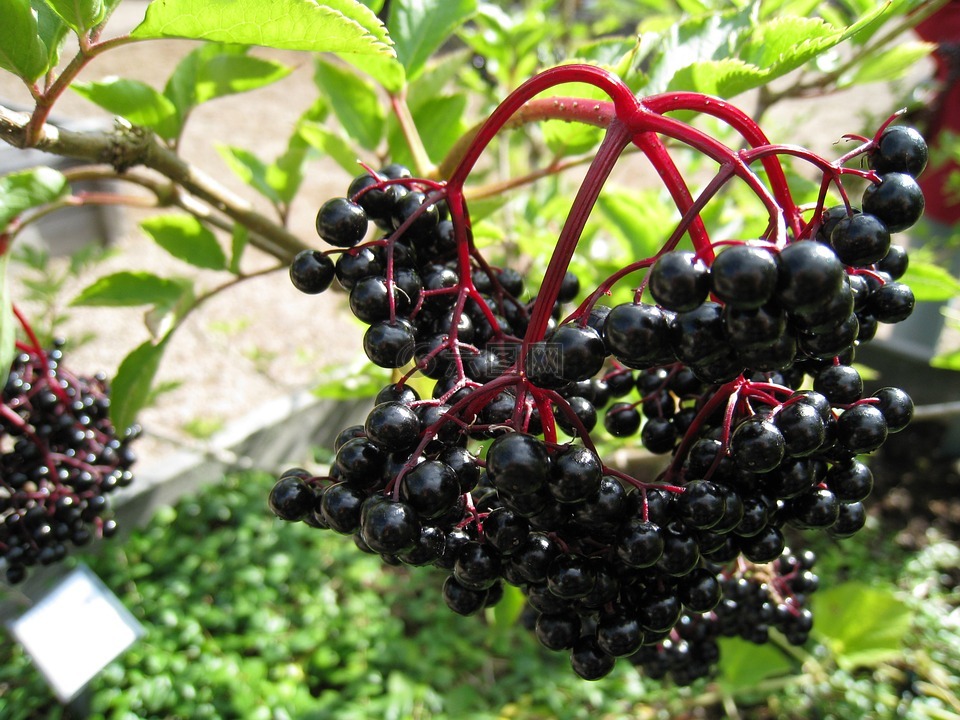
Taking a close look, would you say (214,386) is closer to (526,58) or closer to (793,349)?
(526,58)

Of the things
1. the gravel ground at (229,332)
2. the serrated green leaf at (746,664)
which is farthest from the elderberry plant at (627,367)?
the gravel ground at (229,332)

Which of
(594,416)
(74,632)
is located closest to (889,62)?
(594,416)

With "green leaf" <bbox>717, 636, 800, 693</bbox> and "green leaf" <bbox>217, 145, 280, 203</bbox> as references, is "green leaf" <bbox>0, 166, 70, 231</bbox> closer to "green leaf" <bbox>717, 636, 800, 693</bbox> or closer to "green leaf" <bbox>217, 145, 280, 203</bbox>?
"green leaf" <bbox>217, 145, 280, 203</bbox>

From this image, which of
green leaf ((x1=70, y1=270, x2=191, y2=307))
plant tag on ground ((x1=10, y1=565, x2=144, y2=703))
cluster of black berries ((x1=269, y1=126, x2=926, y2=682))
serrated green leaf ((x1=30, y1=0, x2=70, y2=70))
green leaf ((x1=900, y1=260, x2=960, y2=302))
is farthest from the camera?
plant tag on ground ((x1=10, y1=565, x2=144, y2=703))

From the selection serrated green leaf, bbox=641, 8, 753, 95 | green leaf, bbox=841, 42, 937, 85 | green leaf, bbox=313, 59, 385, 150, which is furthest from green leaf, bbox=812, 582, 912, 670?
green leaf, bbox=313, 59, 385, 150

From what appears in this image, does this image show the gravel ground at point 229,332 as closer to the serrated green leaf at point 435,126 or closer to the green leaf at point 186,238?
the green leaf at point 186,238
